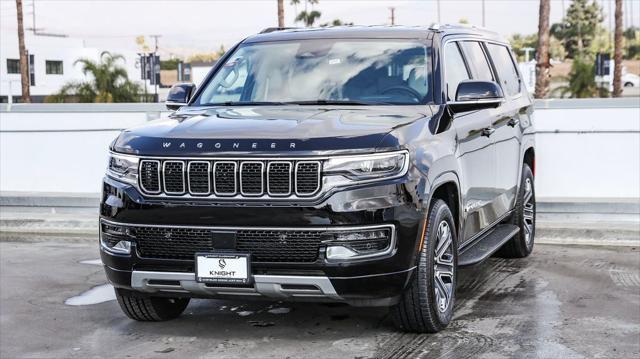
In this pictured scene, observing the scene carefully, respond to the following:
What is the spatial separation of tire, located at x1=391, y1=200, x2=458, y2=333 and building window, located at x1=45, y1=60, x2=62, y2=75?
86.4 meters

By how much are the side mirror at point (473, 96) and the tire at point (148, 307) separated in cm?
226

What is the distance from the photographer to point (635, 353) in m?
5.71

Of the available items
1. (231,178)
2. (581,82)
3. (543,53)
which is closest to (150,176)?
(231,178)

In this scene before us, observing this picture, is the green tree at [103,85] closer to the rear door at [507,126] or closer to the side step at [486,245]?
the rear door at [507,126]

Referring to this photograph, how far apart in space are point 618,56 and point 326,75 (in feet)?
147

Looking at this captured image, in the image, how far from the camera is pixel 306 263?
5.41 m

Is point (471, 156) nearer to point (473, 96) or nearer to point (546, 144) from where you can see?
point (473, 96)

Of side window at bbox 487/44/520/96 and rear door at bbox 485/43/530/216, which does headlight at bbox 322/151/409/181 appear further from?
side window at bbox 487/44/520/96

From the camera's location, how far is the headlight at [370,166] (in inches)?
212

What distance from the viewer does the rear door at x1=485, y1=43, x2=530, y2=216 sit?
25.5 ft

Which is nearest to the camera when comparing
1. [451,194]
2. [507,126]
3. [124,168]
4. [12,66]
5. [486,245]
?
[124,168]

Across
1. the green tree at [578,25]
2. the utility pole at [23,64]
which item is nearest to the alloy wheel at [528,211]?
the utility pole at [23,64]

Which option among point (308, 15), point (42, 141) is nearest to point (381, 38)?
point (42, 141)

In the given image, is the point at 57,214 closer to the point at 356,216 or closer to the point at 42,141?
the point at 42,141
